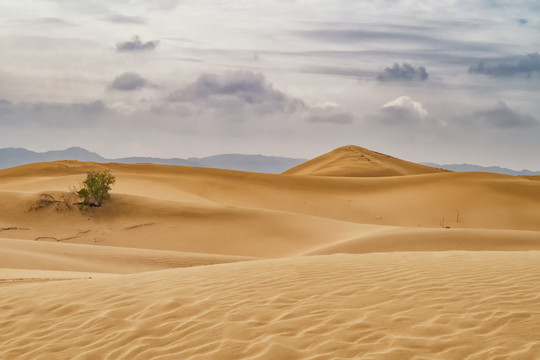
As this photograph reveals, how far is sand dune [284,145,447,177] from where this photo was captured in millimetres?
70750

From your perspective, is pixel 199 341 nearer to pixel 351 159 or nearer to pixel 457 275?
pixel 457 275

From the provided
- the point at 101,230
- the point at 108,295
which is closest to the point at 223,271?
the point at 108,295

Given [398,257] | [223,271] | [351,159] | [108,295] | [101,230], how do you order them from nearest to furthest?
[108,295] → [223,271] → [398,257] → [101,230] → [351,159]

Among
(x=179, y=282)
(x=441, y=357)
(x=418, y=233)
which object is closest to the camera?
(x=441, y=357)

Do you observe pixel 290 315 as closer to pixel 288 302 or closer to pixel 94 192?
pixel 288 302

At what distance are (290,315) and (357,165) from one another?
70.1 metres

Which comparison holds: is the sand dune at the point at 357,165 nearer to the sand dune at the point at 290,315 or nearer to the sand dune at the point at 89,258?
the sand dune at the point at 89,258

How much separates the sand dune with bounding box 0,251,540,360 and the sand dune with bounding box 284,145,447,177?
58664 mm

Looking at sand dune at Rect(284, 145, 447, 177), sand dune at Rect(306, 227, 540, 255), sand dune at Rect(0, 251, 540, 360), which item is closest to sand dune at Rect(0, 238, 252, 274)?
sand dune at Rect(306, 227, 540, 255)

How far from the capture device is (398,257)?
35.3 ft

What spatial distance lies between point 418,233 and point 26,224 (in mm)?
17885

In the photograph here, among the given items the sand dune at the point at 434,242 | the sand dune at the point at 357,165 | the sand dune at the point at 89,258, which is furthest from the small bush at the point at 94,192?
the sand dune at the point at 357,165

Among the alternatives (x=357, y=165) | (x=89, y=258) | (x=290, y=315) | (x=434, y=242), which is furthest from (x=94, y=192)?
(x=357, y=165)

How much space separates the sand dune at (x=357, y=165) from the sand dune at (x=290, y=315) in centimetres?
5866
